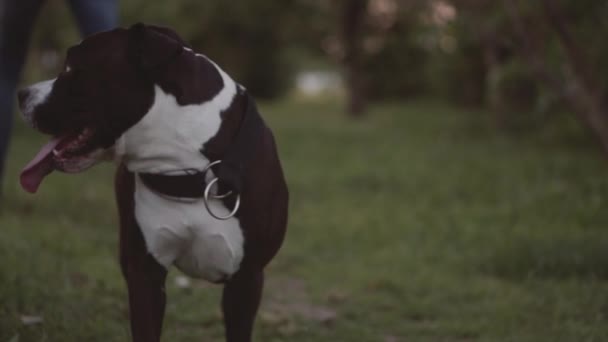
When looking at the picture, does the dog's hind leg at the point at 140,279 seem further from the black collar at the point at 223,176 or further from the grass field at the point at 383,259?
the grass field at the point at 383,259

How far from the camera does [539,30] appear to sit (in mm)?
8570

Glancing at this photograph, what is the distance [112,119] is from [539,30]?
691 centimetres

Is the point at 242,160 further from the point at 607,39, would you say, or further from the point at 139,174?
the point at 607,39

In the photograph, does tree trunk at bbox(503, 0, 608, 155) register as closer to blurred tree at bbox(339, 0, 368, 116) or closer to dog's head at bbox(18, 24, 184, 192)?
dog's head at bbox(18, 24, 184, 192)

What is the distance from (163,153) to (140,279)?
1.18 ft

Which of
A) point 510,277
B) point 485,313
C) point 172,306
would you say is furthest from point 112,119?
point 510,277

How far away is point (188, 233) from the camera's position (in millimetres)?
2389

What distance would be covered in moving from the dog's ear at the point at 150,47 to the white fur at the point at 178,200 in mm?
77

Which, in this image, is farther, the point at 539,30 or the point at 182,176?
the point at 539,30

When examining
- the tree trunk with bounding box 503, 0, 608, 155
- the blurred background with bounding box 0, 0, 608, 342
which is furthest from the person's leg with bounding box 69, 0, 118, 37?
the tree trunk with bounding box 503, 0, 608, 155

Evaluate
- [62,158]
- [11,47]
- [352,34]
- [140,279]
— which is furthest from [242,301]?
[352,34]

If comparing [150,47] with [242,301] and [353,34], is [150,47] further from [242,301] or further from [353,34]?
[353,34]

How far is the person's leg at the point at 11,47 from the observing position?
397 cm

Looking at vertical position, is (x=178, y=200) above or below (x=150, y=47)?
below
